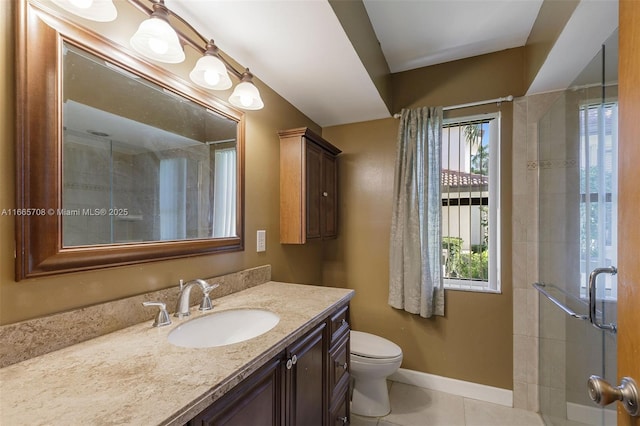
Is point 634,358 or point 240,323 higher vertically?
point 634,358

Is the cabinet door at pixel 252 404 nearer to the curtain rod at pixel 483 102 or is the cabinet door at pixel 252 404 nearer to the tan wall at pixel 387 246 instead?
the tan wall at pixel 387 246

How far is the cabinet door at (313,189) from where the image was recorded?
6.32 feet

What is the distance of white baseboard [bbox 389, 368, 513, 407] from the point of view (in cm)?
198

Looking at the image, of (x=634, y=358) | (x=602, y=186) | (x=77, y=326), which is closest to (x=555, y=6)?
(x=602, y=186)

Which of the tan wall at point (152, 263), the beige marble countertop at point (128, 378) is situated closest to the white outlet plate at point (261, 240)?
the tan wall at point (152, 263)

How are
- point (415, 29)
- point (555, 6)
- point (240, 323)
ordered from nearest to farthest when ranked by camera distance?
point (240, 323) → point (555, 6) → point (415, 29)

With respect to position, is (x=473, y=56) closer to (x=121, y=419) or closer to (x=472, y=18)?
(x=472, y=18)

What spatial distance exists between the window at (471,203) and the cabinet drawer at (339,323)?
3.52ft

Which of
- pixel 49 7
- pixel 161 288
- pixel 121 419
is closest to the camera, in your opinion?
pixel 121 419

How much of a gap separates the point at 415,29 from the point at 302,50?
3.01 feet

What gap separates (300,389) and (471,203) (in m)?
1.83

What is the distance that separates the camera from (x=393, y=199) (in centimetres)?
223

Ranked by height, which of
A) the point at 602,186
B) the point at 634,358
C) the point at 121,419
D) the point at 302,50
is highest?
the point at 302,50

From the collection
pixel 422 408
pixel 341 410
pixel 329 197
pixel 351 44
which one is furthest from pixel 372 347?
pixel 351 44
